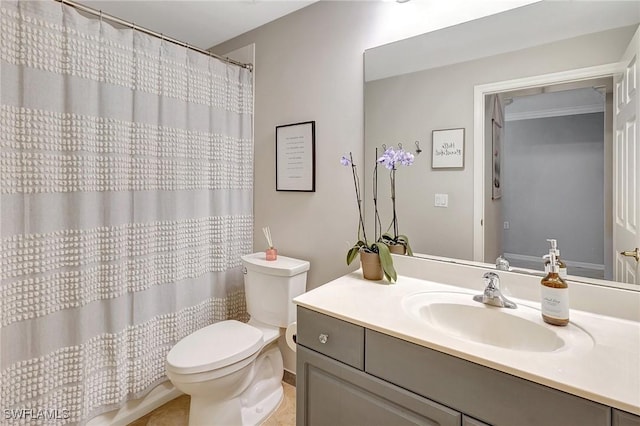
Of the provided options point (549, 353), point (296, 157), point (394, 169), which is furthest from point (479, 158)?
point (296, 157)

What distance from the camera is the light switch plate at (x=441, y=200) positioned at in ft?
4.42

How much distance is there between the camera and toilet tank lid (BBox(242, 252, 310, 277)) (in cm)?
168

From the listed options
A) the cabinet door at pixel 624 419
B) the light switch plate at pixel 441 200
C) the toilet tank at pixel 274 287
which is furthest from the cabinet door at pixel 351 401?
the light switch plate at pixel 441 200

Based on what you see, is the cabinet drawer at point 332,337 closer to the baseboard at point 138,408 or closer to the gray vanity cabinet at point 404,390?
the gray vanity cabinet at point 404,390

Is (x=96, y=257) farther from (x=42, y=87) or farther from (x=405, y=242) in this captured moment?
(x=405, y=242)

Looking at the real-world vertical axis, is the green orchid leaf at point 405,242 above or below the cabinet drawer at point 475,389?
above

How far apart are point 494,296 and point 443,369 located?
424mm

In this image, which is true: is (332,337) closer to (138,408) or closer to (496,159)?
(496,159)

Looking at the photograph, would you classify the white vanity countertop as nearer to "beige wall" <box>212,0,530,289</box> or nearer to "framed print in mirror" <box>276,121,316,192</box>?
"beige wall" <box>212,0,530,289</box>

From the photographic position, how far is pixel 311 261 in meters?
1.84

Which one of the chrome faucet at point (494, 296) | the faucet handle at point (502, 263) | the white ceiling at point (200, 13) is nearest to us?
the chrome faucet at point (494, 296)

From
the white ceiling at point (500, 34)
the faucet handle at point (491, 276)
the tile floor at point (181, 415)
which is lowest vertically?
the tile floor at point (181, 415)

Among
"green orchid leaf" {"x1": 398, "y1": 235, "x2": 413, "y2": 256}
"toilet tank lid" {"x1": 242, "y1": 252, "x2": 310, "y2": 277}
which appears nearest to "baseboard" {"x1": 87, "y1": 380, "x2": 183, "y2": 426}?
"toilet tank lid" {"x1": 242, "y1": 252, "x2": 310, "y2": 277}

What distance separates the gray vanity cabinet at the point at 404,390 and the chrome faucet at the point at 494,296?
40 centimetres
